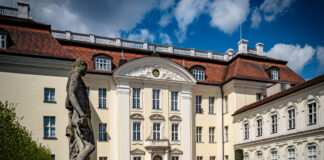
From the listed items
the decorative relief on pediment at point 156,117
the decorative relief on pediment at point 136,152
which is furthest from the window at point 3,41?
the decorative relief on pediment at point 156,117

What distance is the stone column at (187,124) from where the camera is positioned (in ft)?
107

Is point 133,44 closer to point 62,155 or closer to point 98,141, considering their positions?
point 98,141

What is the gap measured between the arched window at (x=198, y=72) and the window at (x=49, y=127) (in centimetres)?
1550

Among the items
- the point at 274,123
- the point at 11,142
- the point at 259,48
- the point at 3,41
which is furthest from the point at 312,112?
the point at 3,41

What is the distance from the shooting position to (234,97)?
33.3m

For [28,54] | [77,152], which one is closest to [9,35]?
[28,54]

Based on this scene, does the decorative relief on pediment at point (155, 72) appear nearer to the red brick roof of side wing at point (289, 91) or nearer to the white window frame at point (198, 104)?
the white window frame at point (198, 104)

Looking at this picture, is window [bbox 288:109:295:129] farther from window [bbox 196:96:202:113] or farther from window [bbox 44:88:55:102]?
window [bbox 44:88:55:102]

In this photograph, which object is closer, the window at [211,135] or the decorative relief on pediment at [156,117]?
the decorative relief on pediment at [156,117]

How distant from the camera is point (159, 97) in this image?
32750 millimetres

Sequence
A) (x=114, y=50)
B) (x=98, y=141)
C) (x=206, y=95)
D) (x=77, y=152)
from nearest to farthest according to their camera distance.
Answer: (x=77, y=152) → (x=98, y=141) → (x=114, y=50) → (x=206, y=95)

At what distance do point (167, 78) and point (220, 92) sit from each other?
6.75 metres

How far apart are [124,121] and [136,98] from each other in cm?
261

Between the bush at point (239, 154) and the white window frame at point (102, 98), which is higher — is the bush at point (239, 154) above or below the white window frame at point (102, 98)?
below
